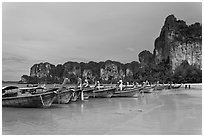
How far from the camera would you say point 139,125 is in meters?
6.35

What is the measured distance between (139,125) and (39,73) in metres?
64.8

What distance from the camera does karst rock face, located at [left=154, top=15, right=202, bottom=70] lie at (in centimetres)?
5934

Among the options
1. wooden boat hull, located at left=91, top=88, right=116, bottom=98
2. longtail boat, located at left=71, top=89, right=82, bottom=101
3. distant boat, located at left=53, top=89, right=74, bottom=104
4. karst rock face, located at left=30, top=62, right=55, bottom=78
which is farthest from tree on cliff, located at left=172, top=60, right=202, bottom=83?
distant boat, located at left=53, top=89, right=74, bottom=104

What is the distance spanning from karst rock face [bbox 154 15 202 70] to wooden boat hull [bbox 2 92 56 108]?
5022cm

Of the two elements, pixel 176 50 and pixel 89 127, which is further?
pixel 176 50

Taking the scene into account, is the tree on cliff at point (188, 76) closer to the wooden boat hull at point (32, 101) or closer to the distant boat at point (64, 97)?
the distant boat at point (64, 97)

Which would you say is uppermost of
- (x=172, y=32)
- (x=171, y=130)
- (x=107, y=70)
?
(x=172, y=32)

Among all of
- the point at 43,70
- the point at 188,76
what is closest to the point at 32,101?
the point at 188,76

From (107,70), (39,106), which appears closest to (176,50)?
(107,70)

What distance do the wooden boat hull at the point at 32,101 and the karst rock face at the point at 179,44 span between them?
5022 centimetres

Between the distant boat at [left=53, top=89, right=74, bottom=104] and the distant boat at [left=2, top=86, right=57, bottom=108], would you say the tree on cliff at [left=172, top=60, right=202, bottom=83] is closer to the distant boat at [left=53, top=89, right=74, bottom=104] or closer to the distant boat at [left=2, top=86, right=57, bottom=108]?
the distant boat at [left=53, top=89, right=74, bottom=104]

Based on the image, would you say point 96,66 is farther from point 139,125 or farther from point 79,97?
point 139,125

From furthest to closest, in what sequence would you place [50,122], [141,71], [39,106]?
[141,71]
[39,106]
[50,122]

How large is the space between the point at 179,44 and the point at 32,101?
59549 mm
